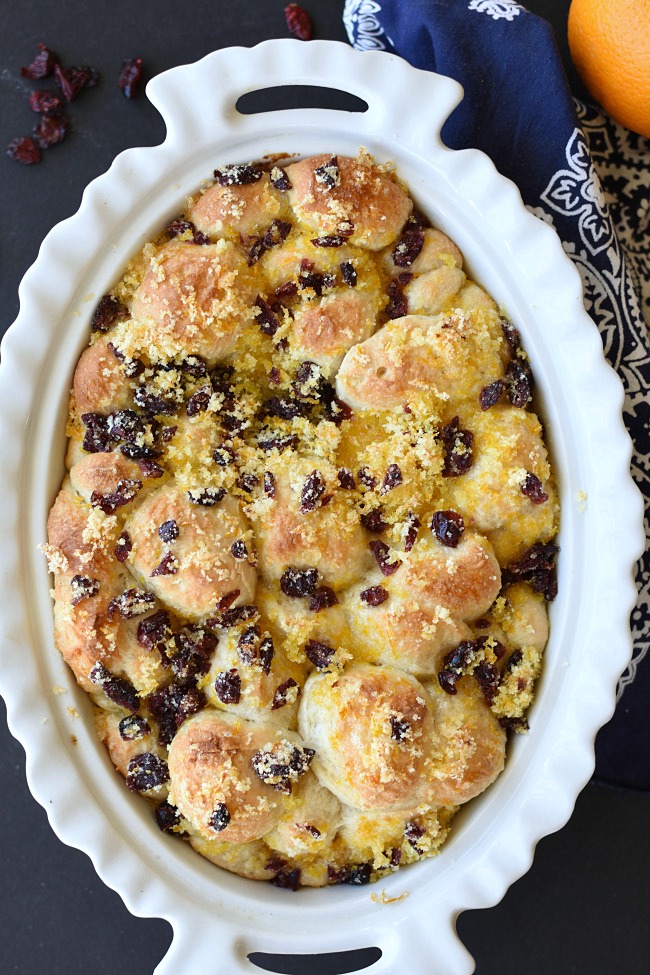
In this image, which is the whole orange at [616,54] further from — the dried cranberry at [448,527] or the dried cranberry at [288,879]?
the dried cranberry at [288,879]

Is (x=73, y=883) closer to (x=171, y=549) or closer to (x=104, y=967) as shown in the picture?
(x=104, y=967)

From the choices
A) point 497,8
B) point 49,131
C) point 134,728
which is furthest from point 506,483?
point 49,131

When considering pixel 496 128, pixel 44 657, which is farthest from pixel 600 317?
pixel 44 657

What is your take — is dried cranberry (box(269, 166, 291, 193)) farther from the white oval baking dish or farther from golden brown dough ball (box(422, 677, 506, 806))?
golden brown dough ball (box(422, 677, 506, 806))

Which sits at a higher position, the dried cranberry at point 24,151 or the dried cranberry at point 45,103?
the dried cranberry at point 45,103

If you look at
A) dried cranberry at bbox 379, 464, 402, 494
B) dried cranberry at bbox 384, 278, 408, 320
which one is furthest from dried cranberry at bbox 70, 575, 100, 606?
dried cranberry at bbox 384, 278, 408, 320

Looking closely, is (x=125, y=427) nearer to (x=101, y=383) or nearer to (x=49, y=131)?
(x=101, y=383)

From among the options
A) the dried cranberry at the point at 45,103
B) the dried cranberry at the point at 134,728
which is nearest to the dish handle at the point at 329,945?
the dried cranberry at the point at 134,728

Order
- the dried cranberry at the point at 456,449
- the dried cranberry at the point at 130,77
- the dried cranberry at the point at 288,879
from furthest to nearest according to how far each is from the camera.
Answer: the dried cranberry at the point at 130,77 → the dried cranberry at the point at 288,879 → the dried cranberry at the point at 456,449
